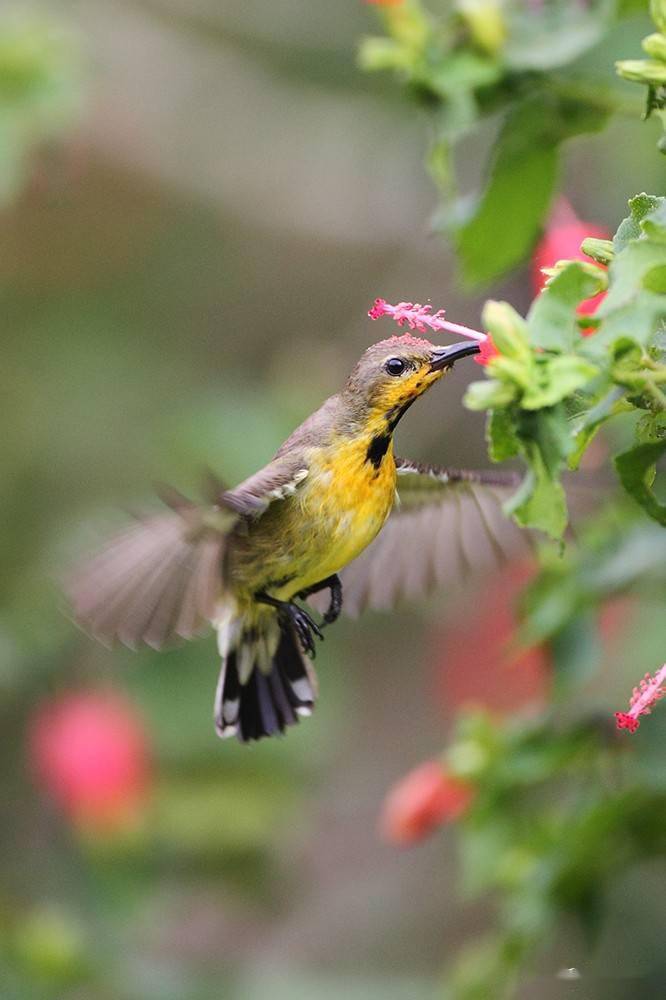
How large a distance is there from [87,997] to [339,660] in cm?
104

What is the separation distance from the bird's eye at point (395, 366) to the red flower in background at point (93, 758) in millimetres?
1713

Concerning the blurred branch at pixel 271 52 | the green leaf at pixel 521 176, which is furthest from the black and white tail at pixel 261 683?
the blurred branch at pixel 271 52

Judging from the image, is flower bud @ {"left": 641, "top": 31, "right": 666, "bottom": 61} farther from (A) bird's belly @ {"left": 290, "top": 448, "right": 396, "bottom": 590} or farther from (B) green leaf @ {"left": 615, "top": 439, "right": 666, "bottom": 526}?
(A) bird's belly @ {"left": 290, "top": 448, "right": 396, "bottom": 590}

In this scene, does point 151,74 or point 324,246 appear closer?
point 151,74

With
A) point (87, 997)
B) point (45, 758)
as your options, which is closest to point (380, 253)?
point (45, 758)

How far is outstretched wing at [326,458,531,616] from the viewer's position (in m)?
1.92

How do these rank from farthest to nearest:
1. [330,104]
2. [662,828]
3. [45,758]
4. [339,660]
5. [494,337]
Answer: [330,104] < [339,660] < [45,758] < [662,828] < [494,337]

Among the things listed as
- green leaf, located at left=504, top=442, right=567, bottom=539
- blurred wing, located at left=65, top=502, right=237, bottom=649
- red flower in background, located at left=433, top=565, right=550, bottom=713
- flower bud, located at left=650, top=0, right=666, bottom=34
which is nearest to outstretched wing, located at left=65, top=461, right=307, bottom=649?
blurred wing, located at left=65, top=502, right=237, bottom=649

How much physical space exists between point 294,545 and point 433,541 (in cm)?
33

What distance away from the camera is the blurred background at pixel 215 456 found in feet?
9.98

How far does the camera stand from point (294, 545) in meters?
1.67

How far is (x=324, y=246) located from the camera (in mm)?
4742

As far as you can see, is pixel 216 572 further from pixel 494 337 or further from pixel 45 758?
pixel 45 758

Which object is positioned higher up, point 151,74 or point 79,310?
point 151,74
